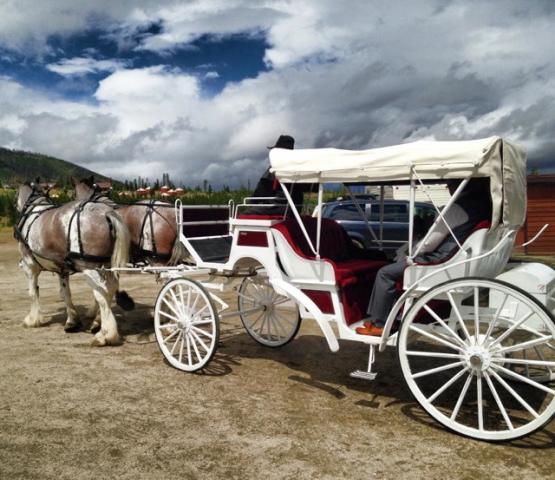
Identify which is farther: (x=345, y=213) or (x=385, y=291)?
(x=345, y=213)

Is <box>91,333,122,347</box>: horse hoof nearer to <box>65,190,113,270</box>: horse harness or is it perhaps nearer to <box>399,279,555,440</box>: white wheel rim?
<box>65,190,113,270</box>: horse harness

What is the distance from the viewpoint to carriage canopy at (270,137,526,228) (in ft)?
12.4

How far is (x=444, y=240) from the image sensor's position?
429 centimetres

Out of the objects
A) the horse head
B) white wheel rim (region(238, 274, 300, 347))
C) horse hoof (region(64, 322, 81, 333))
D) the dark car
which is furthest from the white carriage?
the dark car

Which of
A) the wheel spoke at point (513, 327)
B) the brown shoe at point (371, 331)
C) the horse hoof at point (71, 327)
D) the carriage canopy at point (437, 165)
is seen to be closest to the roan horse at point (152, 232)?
the horse hoof at point (71, 327)

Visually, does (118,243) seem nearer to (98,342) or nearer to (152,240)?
(152,240)

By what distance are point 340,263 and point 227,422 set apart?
2117mm

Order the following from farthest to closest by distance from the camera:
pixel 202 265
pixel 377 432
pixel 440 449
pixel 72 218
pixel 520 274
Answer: pixel 72 218 → pixel 202 265 → pixel 520 274 → pixel 377 432 → pixel 440 449

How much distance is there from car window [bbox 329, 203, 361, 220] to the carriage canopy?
7140 millimetres

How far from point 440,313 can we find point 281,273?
1.53 m

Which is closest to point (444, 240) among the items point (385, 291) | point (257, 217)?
point (385, 291)

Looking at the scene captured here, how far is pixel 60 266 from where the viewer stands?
6824 millimetres

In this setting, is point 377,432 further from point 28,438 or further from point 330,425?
point 28,438

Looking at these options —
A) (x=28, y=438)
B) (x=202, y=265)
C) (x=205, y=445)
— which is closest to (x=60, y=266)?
(x=202, y=265)
